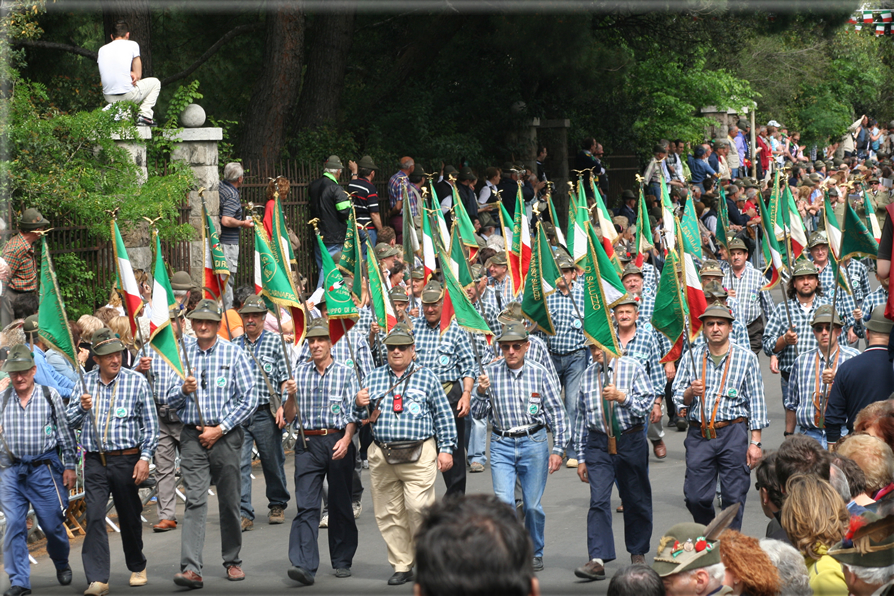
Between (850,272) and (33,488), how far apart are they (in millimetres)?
8948

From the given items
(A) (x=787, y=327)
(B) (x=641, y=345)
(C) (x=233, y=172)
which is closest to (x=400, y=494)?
(B) (x=641, y=345)

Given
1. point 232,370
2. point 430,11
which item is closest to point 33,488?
point 232,370

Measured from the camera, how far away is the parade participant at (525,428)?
8.67m

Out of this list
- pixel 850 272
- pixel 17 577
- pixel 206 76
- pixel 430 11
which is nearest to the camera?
pixel 17 577

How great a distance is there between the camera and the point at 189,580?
8.29m

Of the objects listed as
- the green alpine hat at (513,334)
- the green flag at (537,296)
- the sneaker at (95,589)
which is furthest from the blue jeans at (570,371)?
the sneaker at (95,589)

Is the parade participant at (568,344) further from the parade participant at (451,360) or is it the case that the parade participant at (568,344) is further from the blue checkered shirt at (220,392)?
the blue checkered shirt at (220,392)

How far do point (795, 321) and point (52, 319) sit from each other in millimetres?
6512

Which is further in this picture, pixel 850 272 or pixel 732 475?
pixel 850 272

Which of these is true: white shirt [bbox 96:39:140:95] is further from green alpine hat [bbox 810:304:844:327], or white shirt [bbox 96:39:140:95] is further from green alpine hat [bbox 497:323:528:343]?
green alpine hat [bbox 810:304:844:327]

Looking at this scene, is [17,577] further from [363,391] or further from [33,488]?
[363,391]

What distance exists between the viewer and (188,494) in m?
8.60

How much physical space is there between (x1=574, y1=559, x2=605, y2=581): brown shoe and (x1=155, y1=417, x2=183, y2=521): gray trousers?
380cm

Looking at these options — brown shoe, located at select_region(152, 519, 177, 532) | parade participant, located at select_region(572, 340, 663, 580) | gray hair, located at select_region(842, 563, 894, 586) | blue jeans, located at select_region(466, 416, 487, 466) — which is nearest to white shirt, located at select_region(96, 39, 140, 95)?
blue jeans, located at select_region(466, 416, 487, 466)
